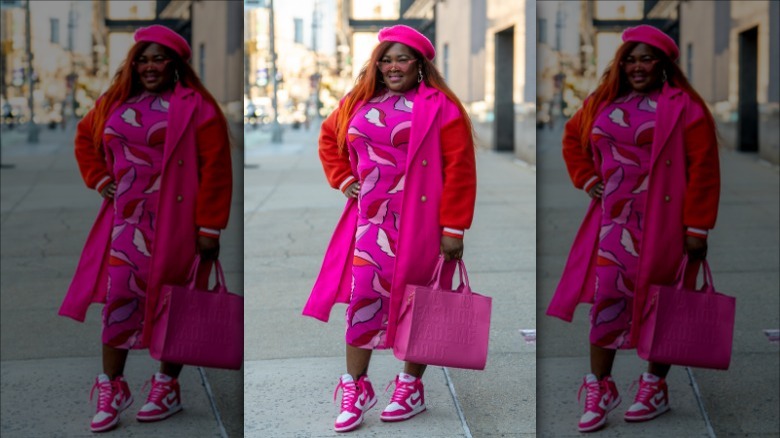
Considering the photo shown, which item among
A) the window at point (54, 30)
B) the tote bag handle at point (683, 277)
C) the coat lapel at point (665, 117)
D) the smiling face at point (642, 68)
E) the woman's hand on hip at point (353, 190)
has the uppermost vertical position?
the window at point (54, 30)

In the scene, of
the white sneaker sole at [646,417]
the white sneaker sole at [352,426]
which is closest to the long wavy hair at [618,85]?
the white sneaker sole at [646,417]

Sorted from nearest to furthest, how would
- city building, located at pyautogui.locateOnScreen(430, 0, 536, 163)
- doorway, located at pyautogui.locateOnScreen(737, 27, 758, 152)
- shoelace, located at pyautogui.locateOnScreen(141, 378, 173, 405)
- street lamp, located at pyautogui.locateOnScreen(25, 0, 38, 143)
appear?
shoelace, located at pyautogui.locateOnScreen(141, 378, 173, 405) → street lamp, located at pyautogui.locateOnScreen(25, 0, 38, 143) → doorway, located at pyautogui.locateOnScreen(737, 27, 758, 152) → city building, located at pyautogui.locateOnScreen(430, 0, 536, 163)

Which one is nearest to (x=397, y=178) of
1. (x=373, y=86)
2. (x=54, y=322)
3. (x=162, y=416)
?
(x=373, y=86)

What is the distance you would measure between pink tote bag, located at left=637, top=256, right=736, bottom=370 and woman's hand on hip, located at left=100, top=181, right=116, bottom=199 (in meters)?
1.49

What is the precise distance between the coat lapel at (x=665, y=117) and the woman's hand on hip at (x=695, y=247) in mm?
267

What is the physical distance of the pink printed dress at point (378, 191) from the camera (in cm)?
308

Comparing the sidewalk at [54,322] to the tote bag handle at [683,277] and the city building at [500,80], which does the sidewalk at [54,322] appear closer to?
the tote bag handle at [683,277]

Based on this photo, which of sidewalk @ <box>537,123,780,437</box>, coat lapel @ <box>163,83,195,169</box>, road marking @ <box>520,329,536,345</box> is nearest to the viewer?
coat lapel @ <box>163,83,195,169</box>

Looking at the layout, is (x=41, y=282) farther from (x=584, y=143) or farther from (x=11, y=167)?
(x=584, y=143)

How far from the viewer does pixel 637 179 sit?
2879mm

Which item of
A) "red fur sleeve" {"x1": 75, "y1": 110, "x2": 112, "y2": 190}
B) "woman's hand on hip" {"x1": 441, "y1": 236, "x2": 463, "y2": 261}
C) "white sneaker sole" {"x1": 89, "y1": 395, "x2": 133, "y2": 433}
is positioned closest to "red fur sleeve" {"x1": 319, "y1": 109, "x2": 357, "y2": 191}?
"woman's hand on hip" {"x1": 441, "y1": 236, "x2": 463, "y2": 261}

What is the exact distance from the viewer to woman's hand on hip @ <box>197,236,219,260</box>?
112 inches

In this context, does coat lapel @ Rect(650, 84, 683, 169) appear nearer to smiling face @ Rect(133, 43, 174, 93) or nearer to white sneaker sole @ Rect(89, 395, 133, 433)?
smiling face @ Rect(133, 43, 174, 93)

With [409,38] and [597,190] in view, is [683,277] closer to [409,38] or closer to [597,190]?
[597,190]
